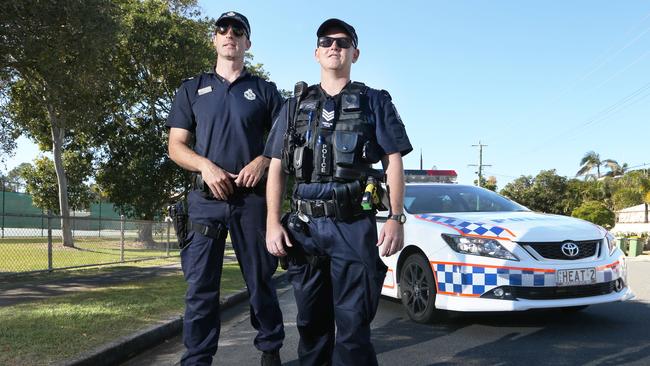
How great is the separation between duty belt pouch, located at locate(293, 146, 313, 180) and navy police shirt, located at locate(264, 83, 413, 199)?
2.8 inches

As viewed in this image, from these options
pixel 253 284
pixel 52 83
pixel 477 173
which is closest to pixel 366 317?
pixel 253 284

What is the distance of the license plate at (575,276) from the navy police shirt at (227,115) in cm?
284

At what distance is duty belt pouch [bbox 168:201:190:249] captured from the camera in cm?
338

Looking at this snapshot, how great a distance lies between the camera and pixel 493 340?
4645 mm

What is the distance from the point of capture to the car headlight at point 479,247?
478 cm

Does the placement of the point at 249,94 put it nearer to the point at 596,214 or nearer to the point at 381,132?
the point at 381,132

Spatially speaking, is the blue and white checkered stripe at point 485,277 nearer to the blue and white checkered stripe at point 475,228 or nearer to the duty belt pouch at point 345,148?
the blue and white checkered stripe at point 475,228

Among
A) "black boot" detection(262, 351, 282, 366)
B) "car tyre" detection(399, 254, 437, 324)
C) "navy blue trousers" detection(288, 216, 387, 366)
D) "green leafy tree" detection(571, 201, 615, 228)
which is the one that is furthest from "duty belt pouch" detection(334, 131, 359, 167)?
"green leafy tree" detection(571, 201, 615, 228)

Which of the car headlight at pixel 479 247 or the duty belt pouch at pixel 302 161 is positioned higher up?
the duty belt pouch at pixel 302 161

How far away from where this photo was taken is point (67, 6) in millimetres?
8719

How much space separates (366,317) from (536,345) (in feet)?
7.86

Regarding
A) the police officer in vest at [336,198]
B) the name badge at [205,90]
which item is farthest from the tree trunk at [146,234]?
the police officer in vest at [336,198]

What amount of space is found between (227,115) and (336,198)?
110 cm

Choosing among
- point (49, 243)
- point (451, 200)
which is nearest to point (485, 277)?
point (451, 200)
